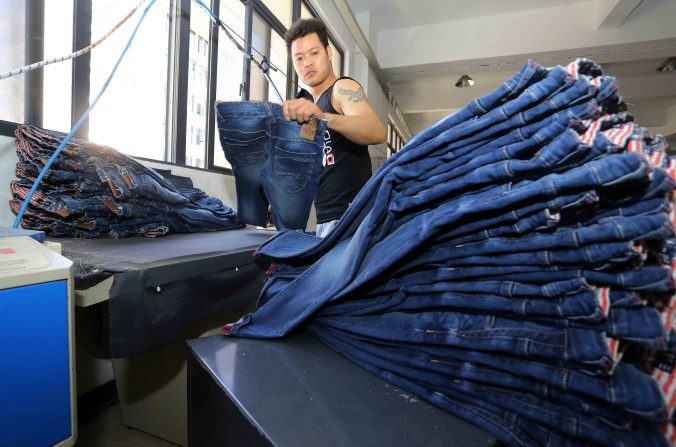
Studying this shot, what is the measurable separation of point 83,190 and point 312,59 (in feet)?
2.95

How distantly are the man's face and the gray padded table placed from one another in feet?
3.61

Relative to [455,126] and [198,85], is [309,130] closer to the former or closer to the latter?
[455,126]

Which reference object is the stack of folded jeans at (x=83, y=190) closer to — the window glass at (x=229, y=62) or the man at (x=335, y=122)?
the man at (x=335, y=122)

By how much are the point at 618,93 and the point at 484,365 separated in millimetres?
265

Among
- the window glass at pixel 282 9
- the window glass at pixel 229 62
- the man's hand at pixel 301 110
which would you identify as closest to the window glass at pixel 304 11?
the window glass at pixel 282 9

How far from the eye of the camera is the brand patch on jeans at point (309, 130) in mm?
869

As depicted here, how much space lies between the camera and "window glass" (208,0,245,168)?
1.87 metres

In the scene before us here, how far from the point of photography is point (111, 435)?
38.3 inches

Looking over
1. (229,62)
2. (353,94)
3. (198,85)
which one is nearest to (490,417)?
(353,94)

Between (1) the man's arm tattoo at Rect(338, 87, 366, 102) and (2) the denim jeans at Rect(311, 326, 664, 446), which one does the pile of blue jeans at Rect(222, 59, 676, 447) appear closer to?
(2) the denim jeans at Rect(311, 326, 664, 446)

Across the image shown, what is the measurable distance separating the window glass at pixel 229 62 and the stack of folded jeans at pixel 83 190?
97 centimetres

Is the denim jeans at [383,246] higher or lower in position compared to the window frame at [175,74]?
lower

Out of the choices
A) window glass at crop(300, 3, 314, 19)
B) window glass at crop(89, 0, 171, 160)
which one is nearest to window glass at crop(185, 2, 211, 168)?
window glass at crop(89, 0, 171, 160)

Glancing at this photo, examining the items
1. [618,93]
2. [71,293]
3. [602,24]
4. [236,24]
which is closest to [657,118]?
[602,24]
